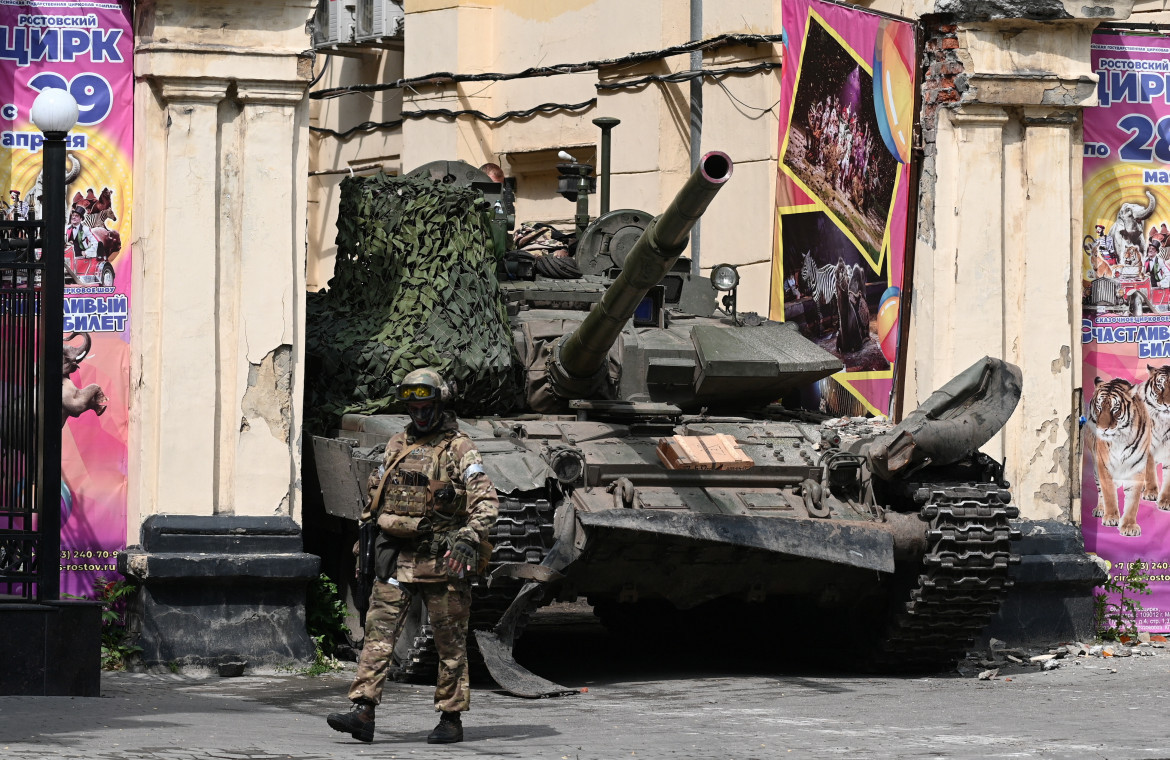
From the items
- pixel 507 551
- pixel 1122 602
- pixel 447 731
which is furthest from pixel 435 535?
pixel 1122 602

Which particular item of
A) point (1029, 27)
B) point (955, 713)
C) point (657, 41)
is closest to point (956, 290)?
point (1029, 27)

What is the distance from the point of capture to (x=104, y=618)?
11469 mm

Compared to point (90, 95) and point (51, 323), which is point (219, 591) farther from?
point (90, 95)

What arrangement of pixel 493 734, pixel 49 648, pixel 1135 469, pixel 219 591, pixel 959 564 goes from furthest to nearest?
pixel 1135 469, pixel 219 591, pixel 959 564, pixel 49 648, pixel 493 734

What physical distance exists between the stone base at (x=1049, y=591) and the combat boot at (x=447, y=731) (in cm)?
511

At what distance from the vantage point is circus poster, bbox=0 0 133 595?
11.5m

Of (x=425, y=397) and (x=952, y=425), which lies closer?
(x=425, y=397)

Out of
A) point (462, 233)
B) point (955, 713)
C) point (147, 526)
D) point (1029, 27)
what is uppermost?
point (1029, 27)

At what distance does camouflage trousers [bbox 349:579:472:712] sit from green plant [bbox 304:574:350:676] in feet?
11.5

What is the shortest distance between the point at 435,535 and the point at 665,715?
1722 millimetres

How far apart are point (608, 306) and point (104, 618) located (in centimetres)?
346

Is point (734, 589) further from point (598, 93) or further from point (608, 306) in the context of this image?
point (598, 93)

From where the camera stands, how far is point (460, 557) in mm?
8258

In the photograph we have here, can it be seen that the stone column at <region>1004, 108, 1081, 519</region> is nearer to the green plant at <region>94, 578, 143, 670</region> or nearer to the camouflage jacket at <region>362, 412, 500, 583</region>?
the camouflage jacket at <region>362, 412, 500, 583</region>
